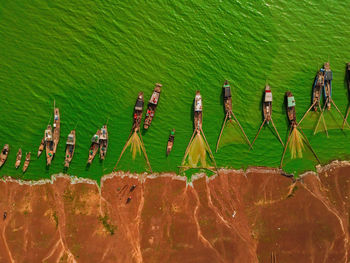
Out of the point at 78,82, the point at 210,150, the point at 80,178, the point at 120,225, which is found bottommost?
the point at 120,225

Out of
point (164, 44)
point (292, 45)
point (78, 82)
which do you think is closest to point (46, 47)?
point (78, 82)

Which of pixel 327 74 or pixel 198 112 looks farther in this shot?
pixel 198 112

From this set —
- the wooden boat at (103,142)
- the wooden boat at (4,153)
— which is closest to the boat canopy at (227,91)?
the wooden boat at (103,142)

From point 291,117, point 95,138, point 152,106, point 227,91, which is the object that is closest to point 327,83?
point 291,117

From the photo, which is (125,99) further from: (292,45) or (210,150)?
(292,45)

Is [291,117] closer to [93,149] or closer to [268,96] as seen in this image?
[268,96]
